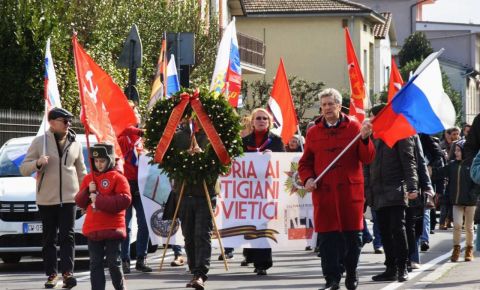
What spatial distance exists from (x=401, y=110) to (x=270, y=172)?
11.6 ft

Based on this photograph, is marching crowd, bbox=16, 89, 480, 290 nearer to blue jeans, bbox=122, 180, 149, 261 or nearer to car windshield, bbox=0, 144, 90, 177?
blue jeans, bbox=122, 180, 149, 261

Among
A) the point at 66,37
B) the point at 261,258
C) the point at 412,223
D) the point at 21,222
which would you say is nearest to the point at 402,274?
the point at 412,223

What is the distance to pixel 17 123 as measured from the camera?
22.8 metres

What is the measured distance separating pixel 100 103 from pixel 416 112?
3023 millimetres

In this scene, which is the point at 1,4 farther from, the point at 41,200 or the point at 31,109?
the point at 41,200

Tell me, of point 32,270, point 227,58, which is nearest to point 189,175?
point 32,270

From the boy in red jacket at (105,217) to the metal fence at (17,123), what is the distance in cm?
1161

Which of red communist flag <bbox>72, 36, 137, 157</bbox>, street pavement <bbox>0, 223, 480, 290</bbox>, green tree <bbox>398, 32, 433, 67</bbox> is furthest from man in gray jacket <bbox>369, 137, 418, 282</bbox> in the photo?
green tree <bbox>398, 32, 433, 67</bbox>

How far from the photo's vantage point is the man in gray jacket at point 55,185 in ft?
41.7

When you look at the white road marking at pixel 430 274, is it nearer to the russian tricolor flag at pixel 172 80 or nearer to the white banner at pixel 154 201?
the white banner at pixel 154 201

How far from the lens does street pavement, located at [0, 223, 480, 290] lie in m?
12.9

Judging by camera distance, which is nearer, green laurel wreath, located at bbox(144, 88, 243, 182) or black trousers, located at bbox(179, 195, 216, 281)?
black trousers, located at bbox(179, 195, 216, 281)

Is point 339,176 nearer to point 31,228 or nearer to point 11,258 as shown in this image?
point 31,228

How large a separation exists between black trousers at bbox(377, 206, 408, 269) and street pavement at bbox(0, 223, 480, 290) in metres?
0.27
